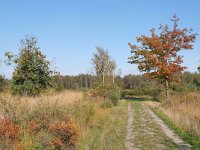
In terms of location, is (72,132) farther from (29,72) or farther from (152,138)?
(29,72)

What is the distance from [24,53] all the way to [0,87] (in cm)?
404

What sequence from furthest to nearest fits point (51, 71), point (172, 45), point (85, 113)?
point (172, 45)
point (51, 71)
point (85, 113)

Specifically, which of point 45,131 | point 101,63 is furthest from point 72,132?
point 101,63

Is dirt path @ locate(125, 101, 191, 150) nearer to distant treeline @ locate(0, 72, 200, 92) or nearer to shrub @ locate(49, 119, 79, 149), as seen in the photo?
shrub @ locate(49, 119, 79, 149)

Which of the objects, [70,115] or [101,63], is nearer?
[70,115]

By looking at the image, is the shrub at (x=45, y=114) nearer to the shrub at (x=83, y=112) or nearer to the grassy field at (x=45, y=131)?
the grassy field at (x=45, y=131)

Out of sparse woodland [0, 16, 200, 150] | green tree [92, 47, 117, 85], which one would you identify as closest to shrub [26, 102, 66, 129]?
sparse woodland [0, 16, 200, 150]

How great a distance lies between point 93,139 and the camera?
10914 mm

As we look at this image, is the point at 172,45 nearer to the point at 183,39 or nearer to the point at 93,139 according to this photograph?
the point at 183,39

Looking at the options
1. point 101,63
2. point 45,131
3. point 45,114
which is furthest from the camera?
point 101,63

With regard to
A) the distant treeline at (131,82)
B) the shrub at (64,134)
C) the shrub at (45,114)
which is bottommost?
the shrub at (64,134)

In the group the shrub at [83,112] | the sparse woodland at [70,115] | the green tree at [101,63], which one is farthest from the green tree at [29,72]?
the green tree at [101,63]

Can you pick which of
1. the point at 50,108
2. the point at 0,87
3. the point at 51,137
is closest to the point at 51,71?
the point at 0,87

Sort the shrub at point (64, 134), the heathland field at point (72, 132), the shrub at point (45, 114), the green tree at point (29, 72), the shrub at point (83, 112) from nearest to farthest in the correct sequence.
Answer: the heathland field at point (72, 132) → the shrub at point (64, 134) → the shrub at point (45, 114) → the shrub at point (83, 112) → the green tree at point (29, 72)
